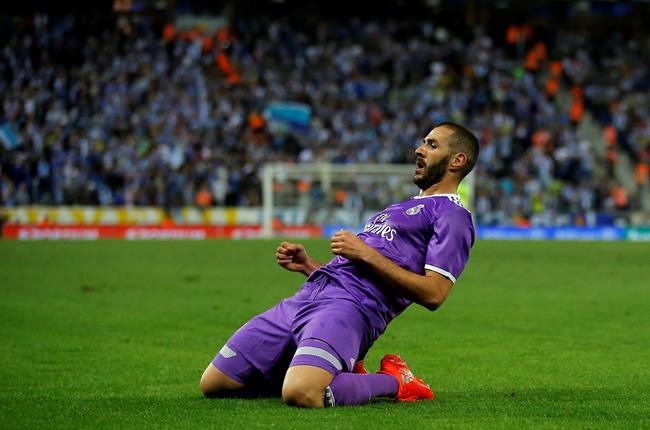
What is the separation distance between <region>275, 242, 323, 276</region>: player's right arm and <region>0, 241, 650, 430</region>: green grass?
0.94m

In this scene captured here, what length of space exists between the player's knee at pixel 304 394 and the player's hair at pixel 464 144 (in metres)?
1.75

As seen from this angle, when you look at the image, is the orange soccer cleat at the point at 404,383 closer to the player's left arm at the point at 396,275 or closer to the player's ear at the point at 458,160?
the player's left arm at the point at 396,275

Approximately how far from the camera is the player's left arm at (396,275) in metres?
6.70

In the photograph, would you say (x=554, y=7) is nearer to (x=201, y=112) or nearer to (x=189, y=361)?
(x=201, y=112)

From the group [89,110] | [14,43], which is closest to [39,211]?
[89,110]

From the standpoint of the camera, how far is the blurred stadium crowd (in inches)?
1442

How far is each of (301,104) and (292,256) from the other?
33.4m

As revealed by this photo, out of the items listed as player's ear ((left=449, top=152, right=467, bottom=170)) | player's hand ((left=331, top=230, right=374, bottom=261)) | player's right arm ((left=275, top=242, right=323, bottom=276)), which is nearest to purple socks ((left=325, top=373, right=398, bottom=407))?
player's hand ((left=331, top=230, right=374, bottom=261))

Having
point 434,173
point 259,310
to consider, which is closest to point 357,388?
point 434,173

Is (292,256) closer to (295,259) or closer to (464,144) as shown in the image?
(295,259)

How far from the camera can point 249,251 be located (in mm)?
29000

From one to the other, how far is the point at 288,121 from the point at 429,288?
33.1 meters

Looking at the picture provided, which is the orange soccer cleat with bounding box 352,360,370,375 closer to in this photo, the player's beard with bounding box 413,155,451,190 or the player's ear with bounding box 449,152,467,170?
the player's beard with bounding box 413,155,451,190

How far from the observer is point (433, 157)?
7.19m
